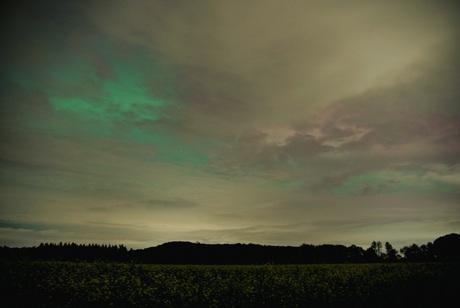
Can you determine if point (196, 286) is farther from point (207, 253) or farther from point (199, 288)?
point (207, 253)

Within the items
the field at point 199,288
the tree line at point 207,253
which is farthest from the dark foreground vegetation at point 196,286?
the tree line at point 207,253

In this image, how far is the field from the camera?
644 inches

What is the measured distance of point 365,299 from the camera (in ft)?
74.6

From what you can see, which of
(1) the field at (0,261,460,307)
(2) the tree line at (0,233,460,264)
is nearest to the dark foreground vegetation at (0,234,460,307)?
(1) the field at (0,261,460,307)

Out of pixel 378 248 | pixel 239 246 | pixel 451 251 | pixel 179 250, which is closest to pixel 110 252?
pixel 179 250

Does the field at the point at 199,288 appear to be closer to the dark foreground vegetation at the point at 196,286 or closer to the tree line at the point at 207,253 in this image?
the dark foreground vegetation at the point at 196,286

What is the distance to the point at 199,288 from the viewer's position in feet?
65.2

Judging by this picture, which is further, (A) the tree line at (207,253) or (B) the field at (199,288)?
(A) the tree line at (207,253)

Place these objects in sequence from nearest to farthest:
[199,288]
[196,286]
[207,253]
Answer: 1. [196,286]
2. [199,288]
3. [207,253]

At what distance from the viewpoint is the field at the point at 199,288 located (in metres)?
16.4

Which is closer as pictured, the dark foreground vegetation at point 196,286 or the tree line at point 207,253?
the dark foreground vegetation at point 196,286

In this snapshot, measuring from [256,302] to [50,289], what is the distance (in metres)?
13.1

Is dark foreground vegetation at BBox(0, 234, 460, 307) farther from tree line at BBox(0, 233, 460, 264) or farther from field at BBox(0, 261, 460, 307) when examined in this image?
tree line at BBox(0, 233, 460, 264)

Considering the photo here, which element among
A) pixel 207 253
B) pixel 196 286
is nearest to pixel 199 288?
pixel 196 286
